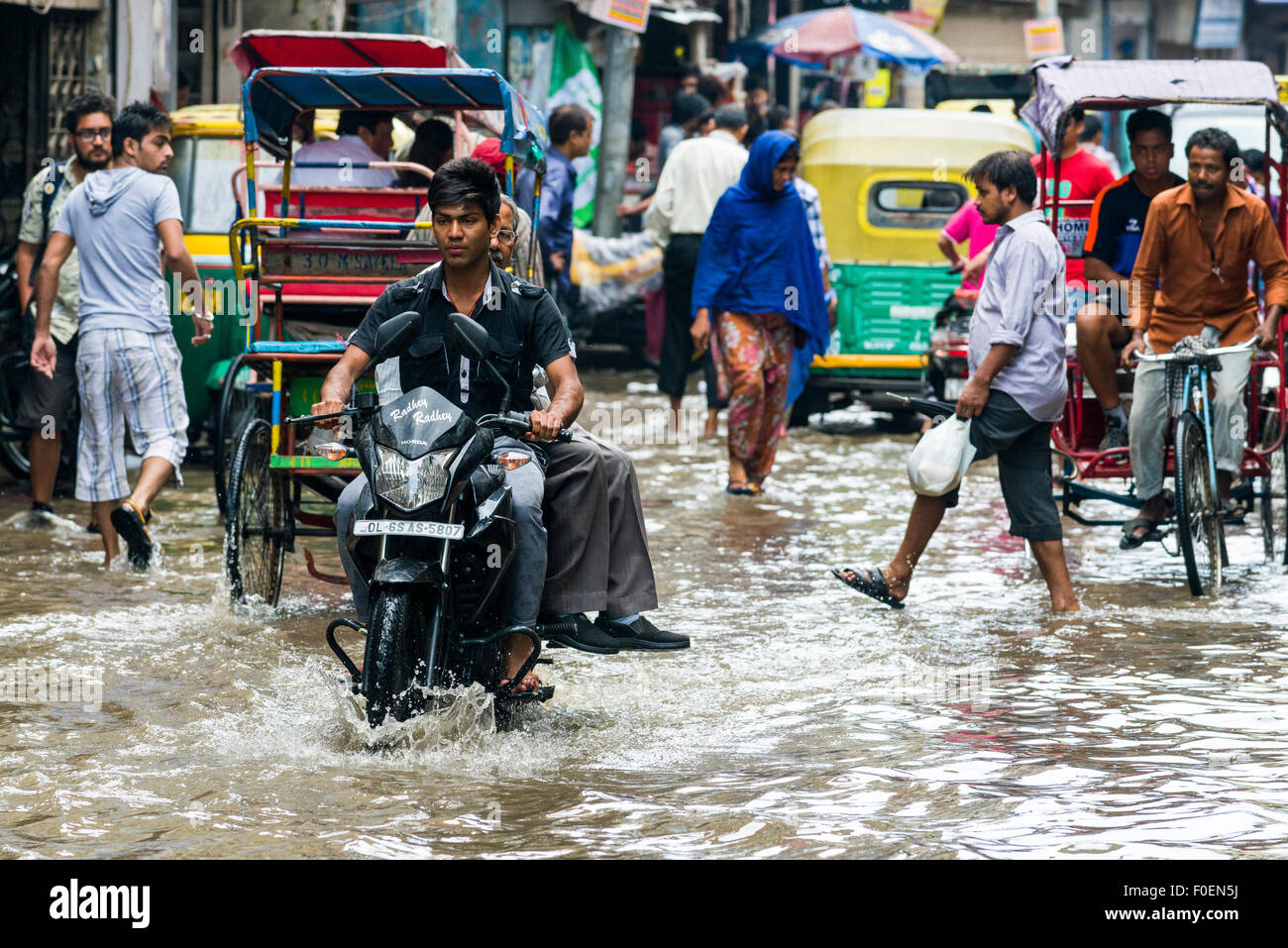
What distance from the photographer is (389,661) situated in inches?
195

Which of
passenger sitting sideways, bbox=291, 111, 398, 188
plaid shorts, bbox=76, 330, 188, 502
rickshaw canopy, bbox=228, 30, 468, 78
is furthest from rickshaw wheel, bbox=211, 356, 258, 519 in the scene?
rickshaw canopy, bbox=228, 30, 468, 78

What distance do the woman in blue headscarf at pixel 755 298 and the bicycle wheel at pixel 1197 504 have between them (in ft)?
10.9

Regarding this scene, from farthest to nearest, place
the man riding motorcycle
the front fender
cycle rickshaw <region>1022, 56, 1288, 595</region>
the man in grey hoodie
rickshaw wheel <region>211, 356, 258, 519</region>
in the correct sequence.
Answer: rickshaw wheel <region>211, 356, 258, 519</region>
the man in grey hoodie
cycle rickshaw <region>1022, 56, 1288, 595</region>
the man riding motorcycle
the front fender

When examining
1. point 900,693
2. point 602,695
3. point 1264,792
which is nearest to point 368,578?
point 602,695

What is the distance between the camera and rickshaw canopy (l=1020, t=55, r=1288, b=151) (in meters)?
8.54

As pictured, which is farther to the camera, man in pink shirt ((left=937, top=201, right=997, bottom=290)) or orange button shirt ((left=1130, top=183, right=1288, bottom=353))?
man in pink shirt ((left=937, top=201, right=997, bottom=290))

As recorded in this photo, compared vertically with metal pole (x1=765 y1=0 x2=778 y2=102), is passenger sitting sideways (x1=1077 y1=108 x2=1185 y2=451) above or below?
below

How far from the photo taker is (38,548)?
8.78 metres

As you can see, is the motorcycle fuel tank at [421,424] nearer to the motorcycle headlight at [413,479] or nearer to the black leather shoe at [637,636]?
the motorcycle headlight at [413,479]

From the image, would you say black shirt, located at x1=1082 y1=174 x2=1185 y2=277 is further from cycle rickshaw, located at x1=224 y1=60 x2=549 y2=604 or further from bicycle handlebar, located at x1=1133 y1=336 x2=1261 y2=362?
cycle rickshaw, located at x1=224 y1=60 x2=549 y2=604

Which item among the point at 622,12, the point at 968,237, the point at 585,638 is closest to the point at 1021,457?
the point at 585,638

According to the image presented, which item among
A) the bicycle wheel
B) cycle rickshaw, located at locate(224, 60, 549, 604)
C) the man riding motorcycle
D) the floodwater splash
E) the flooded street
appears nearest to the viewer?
the flooded street

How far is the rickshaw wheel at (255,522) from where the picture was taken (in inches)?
283

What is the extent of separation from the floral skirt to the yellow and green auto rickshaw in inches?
105
